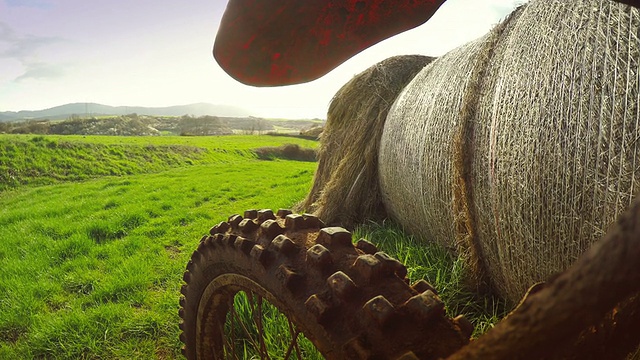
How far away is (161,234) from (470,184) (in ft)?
17.9

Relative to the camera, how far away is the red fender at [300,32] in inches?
25.3

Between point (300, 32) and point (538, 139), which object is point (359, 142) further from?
point (300, 32)

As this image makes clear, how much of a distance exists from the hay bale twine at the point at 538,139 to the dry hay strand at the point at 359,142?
206 cm

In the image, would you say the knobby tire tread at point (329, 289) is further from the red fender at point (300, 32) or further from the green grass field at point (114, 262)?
the green grass field at point (114, 262)

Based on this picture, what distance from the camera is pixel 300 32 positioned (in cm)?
68

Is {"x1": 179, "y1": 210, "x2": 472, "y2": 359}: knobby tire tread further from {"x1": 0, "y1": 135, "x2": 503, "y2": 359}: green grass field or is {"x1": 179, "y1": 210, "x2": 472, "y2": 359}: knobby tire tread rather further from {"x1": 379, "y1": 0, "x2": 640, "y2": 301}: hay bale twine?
{"x1": 0, "y1": 135, "x2": 503, "y2": 359}: green grass field

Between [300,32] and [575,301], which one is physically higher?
[300,32]

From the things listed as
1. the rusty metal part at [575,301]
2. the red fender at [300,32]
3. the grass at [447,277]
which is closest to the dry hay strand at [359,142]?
the grass at [447,277]

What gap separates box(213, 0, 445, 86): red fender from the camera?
64 centimetres

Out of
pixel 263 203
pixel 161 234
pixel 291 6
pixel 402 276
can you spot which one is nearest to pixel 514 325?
pixel 291 6

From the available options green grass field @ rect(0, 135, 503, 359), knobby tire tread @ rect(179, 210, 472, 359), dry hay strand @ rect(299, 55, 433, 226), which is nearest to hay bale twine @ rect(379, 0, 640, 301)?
green grass field @ rect(0, 135, 503, 359)

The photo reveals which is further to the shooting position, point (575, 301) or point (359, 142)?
point (359, 142)

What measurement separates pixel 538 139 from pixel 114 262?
4.79 m

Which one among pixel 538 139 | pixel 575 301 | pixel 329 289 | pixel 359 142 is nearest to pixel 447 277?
pixel 538 139
